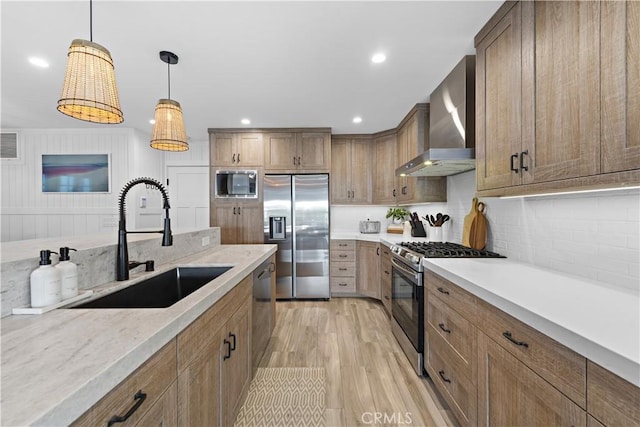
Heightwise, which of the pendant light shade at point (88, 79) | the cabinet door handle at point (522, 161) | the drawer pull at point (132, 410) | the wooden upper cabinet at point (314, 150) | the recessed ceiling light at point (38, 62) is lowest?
the drawer pull at point (132, 410)

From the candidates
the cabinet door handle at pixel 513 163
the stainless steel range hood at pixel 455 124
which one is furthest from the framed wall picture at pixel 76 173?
the cabinet door handle at pixel 513 163

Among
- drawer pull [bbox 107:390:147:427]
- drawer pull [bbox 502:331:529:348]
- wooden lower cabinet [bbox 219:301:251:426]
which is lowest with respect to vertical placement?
wooden lower cabinet [bbox 219:301:251:426]

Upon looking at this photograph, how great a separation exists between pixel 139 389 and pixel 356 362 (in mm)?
1951

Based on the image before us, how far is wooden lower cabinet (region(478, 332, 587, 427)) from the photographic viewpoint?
0.85 metres

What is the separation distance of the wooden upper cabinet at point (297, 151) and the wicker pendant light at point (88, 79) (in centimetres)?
261

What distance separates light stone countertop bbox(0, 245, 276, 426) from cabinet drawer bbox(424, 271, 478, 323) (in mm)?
1279

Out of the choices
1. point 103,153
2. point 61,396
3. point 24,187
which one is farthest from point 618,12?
point 24,187

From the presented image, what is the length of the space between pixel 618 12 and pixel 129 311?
202 cm

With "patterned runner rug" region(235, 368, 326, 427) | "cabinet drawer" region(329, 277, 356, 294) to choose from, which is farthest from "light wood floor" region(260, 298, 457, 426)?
"cabinet drawer" region(329, 277, 356, 294)

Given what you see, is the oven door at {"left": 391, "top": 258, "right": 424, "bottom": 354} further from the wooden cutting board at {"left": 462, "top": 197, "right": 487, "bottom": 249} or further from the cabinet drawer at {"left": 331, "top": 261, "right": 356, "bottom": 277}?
the cabinet drawer at {"left": 331, "top": 261, "right": 356, "bottom": 277}

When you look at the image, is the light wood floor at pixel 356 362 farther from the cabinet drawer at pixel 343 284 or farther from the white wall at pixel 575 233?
the white wall at pixel 575 233

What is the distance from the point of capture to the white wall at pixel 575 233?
3.98 ft

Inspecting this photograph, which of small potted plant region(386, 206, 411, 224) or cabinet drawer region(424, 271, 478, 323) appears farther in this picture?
small potted plant region(386, 206, 411, 224)

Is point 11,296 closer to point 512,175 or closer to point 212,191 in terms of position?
point 512,175
